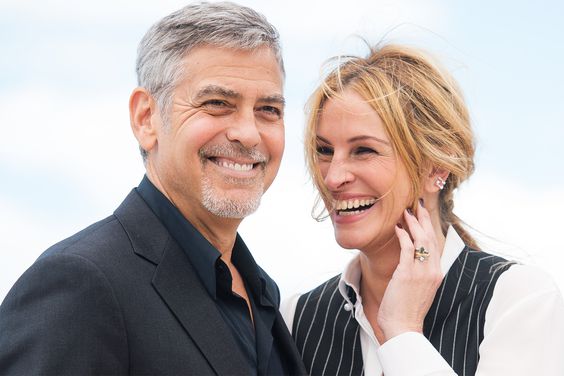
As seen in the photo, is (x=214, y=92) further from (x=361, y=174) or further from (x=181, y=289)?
(x=361, y=174)

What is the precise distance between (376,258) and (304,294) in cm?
64

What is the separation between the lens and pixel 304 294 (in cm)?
498

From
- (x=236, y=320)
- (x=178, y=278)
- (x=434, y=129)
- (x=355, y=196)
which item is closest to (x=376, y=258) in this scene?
(x=355, y=196)

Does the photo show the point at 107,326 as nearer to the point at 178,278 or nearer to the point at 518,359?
the point at 178,278

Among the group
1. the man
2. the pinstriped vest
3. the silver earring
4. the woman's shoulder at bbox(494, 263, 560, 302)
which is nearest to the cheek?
the man

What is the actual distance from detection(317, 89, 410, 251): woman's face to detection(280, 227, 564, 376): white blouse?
632mm

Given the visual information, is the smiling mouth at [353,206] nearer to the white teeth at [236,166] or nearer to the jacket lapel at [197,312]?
the white teeth at [236,166]

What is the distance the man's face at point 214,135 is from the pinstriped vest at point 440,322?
46.0 inches

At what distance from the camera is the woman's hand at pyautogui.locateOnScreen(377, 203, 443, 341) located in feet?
13.6

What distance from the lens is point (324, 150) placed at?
4.54 metres

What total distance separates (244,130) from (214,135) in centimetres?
14

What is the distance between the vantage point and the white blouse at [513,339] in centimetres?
385

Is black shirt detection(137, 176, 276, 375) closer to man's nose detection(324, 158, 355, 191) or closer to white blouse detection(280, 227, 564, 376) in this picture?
white blouse detection(280, 227, 564, 376)

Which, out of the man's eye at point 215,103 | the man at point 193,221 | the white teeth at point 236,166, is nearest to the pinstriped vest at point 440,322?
the man at point 193,221
